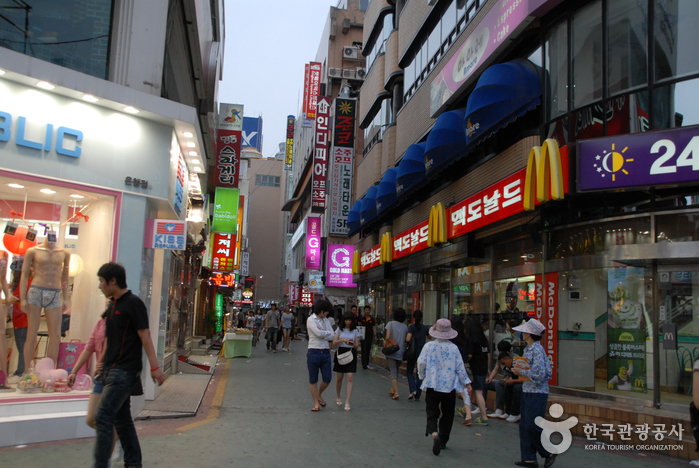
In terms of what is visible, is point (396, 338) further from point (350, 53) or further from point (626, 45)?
point (350, 53)

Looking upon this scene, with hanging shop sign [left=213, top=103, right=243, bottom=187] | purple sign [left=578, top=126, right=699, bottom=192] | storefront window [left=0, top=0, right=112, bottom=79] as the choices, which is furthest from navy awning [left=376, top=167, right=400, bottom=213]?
storefront window [left=0, top=0, right=112, bottom=79]

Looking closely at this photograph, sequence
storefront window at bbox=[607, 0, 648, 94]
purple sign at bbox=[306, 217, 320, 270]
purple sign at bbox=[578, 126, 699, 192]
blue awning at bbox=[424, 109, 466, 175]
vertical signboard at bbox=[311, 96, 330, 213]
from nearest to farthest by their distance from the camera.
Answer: purple sign at bbox=[578, 126, 699, 192]
storefront window at bbox=[607, 0, 648, 94]
blue awning at bbox=[424, 109, 466, 175]
vertical signboard at bbox=[311, 96, 330, 213]
purple sign at bbox=[306, 217, 320, 270]

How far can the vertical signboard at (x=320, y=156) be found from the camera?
33.9 metres

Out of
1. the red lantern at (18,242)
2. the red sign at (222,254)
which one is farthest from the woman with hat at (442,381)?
the red sign at (222,254)

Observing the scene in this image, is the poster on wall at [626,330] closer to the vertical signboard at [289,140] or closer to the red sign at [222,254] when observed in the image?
the red sign at [222,254]

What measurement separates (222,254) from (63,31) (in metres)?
17.6

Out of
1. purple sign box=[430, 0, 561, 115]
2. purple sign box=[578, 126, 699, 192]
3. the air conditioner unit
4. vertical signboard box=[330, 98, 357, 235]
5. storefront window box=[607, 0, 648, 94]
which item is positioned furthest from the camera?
the air conditioner unit

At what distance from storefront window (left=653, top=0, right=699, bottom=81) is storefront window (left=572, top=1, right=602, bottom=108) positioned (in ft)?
3.31

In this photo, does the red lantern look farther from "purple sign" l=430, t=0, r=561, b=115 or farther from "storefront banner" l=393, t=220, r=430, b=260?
"storefront banner" l=393, t=220, r=430, b=260

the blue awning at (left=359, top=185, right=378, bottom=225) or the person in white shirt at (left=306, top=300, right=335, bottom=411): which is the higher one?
the blue awning at (left=359, top=185, right=378, bottom=225)

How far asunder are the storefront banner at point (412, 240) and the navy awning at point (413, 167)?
4.39ft

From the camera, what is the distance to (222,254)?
24.8 m

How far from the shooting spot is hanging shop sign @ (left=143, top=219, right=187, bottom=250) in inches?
322

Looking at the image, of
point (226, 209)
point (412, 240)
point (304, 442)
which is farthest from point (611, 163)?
point (226, 209)
